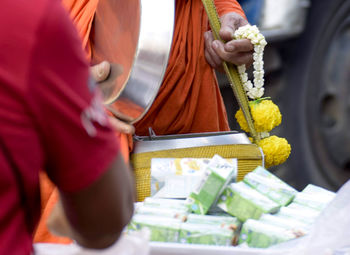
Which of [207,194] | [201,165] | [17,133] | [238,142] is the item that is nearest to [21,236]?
[17,133]

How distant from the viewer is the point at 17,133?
23.3 inches

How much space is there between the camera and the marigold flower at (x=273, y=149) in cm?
151

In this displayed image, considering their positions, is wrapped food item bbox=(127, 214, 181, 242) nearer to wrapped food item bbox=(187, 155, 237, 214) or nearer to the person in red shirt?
wrapped food item bbox=(187, 155, 237, 214)

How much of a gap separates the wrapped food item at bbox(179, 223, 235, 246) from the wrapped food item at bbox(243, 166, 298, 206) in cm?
15

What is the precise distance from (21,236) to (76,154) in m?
0.14

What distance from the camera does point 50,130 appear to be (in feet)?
1.96

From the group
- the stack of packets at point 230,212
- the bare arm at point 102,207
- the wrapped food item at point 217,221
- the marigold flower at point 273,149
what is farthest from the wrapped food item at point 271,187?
the bare arm at point 102,207

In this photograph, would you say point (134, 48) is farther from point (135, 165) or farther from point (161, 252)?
point (161, 252)

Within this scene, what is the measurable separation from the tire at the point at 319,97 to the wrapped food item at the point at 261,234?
1581mm

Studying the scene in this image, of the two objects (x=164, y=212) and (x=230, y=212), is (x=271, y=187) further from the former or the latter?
(x=164, y=212)

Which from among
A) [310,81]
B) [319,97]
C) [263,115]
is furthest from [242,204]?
[310,81]

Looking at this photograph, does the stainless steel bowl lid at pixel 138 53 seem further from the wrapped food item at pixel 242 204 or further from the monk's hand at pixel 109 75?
the wrapped food item at pixel 242 204

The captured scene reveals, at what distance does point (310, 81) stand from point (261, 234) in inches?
73.7

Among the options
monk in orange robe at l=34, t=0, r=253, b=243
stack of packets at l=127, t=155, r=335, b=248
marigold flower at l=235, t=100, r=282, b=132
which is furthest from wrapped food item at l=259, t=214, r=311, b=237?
monk in orange robe at l=34, t=0, r=253, b=243
